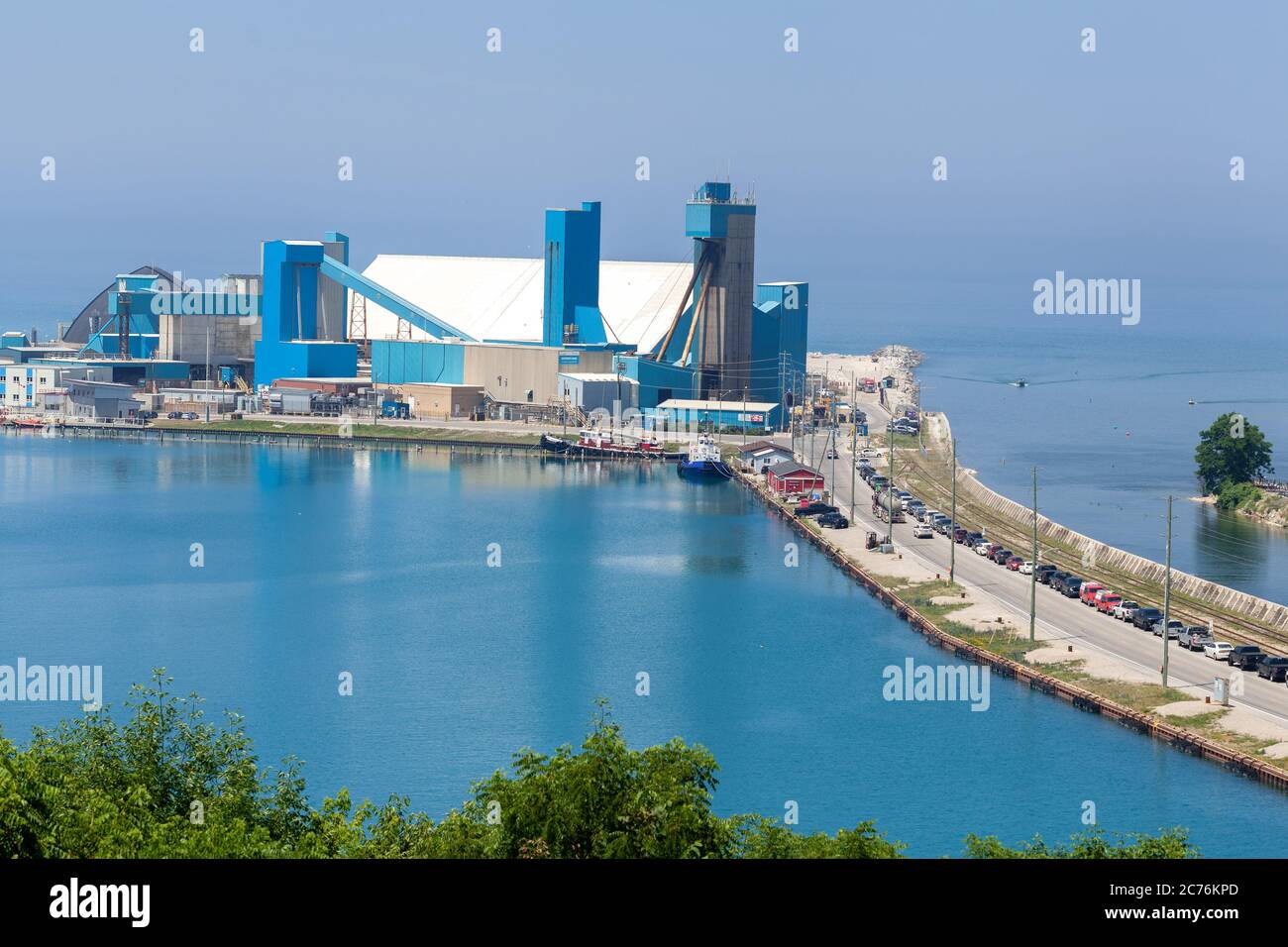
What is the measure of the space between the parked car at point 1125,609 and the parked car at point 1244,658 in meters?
2.69

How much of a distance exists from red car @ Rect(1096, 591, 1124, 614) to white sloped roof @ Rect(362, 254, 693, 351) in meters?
28.2

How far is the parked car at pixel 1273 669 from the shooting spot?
61.5 ft

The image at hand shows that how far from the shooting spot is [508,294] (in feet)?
180

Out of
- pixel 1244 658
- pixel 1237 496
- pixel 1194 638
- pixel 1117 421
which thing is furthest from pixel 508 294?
pixel 1244 658

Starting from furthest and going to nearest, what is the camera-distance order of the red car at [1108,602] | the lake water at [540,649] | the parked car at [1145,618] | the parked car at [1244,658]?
the red car at [1108,602] < the parked car at [1145,618] < the parked car at [1244,658] < the lake water at [540,649]

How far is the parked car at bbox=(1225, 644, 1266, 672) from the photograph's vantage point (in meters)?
19.2

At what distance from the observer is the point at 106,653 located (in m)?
21.6

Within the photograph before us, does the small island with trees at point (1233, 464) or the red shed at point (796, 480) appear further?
the red shed at point (796, 480)

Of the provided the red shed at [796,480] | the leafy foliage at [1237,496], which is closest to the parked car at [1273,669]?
the leafy foliage at [1237,496]

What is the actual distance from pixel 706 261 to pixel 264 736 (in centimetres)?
3208

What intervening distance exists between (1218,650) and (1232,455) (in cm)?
1842

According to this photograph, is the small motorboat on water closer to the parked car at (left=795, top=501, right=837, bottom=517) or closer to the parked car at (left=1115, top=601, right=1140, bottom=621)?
the parked car at (left=795, top=501, right=837, bottom=517)

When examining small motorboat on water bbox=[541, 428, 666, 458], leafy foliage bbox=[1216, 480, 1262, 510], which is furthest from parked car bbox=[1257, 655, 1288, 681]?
small motorboat on water bbox=[541, 428, 666, 458]

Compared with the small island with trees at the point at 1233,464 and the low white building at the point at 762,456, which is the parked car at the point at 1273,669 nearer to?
the small island with trees at the point at 1233,464
